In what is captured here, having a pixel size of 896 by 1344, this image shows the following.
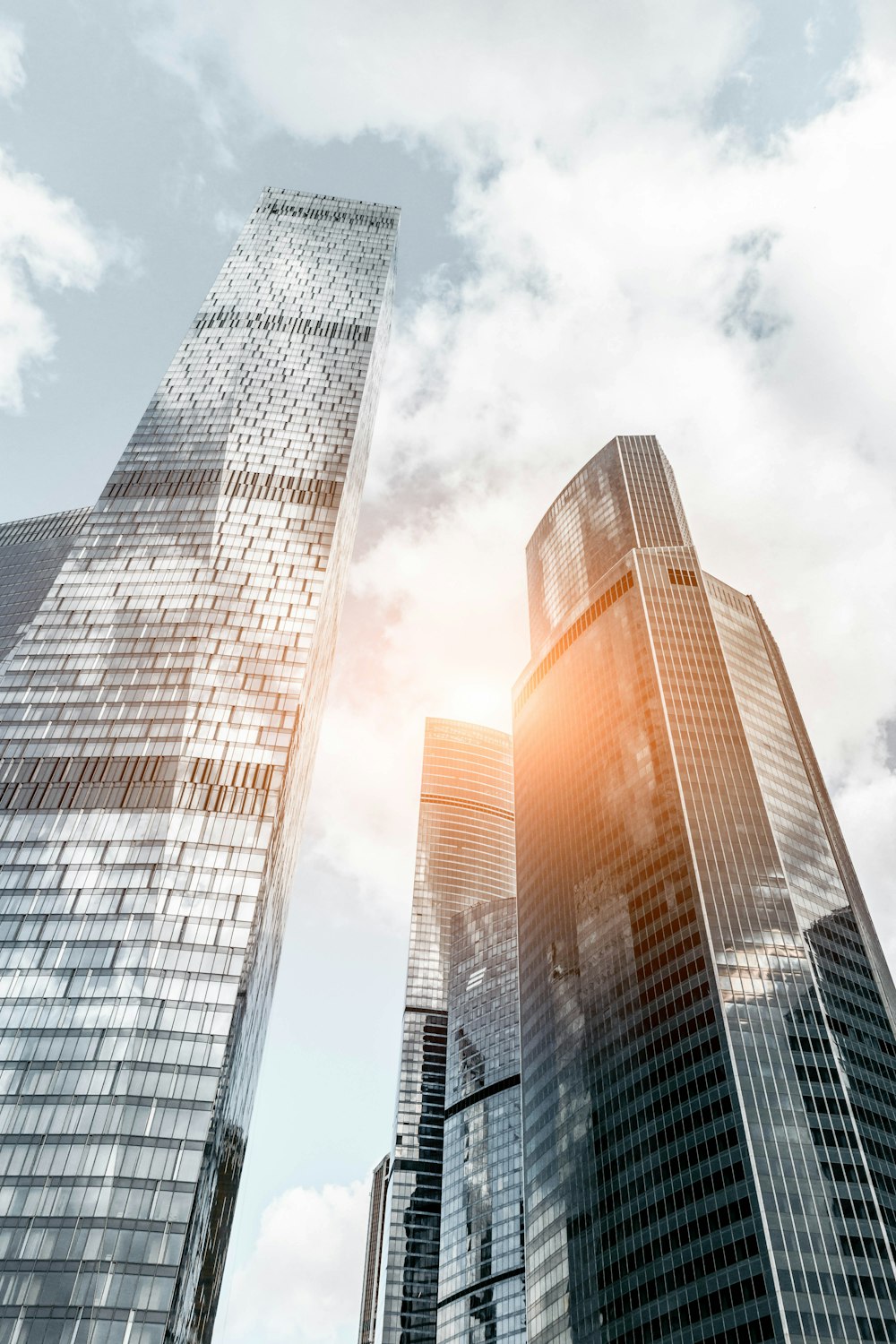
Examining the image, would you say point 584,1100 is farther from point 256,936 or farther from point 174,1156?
point 174,1156

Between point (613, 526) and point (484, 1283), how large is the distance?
139 metres

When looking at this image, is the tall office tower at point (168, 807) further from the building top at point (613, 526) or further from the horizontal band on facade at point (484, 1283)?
the horizontal band on facade at point (484, 1283)

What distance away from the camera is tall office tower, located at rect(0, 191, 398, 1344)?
70.5m

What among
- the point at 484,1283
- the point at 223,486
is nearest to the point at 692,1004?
the point at 223,486

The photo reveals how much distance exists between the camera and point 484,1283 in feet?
577

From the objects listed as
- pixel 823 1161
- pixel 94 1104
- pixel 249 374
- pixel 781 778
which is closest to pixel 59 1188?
pixel 94 1104

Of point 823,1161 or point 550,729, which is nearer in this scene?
point 823,1161

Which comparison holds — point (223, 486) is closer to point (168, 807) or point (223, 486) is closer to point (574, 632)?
point (168, 807)

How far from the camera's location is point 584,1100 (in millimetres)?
122062

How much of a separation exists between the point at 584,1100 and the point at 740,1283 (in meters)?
35.5

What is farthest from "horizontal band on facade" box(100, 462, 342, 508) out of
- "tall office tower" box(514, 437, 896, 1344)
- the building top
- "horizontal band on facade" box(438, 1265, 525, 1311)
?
"horizontal band on facade" box(438, 1265, 525, 1311)

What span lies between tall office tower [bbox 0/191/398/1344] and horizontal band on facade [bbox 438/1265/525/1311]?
321ft

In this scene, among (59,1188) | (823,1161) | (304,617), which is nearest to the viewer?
(59,1188)

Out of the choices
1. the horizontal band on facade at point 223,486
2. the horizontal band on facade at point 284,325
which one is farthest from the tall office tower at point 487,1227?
the horizontal band on facade at point 284,325
